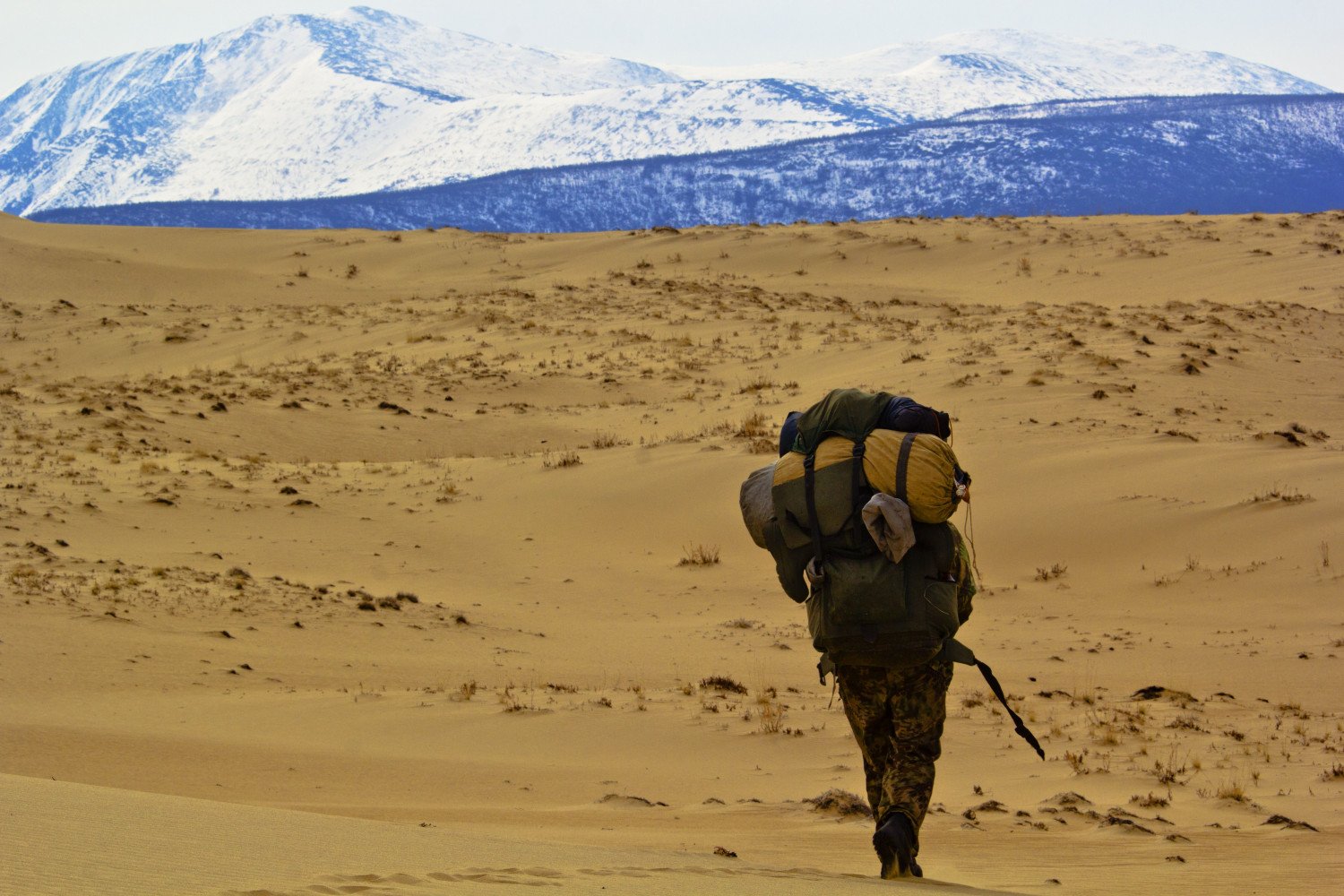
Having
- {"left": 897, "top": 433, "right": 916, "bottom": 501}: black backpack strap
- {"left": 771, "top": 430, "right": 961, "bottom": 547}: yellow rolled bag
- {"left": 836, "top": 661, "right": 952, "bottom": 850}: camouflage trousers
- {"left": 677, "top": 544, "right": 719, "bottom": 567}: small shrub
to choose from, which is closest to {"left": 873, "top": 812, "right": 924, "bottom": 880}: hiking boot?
{"left": 836, "top": 661, "right": 952, "bottom": 850}: camouflage trousers

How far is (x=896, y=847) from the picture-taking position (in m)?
4.61

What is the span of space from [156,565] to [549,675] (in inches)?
154

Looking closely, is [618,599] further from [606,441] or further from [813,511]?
[813,511]

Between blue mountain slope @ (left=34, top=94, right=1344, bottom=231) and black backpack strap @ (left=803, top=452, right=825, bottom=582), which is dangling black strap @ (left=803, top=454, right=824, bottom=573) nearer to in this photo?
black backpack strap @ (left=803, top=452, right=825, bottom=582)

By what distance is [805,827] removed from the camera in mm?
6000

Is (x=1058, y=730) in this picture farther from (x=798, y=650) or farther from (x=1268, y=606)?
(x=1268, y=606)

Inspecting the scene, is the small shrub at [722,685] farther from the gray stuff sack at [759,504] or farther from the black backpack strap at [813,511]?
the black backpack strap at [813,511]

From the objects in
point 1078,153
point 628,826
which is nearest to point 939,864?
point 628,826

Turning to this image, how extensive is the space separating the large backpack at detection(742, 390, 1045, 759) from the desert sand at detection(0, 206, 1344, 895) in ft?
2.58

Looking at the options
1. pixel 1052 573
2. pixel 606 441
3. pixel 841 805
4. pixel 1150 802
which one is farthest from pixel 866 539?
pixel 606 441

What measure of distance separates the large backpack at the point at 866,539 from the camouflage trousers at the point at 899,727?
142 millimetres

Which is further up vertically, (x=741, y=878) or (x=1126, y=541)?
(x=741, y=878)

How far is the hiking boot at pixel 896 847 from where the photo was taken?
182 inches

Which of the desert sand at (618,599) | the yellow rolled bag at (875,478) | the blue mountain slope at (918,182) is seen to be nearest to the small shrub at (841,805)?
the desert sand at (618,599)
